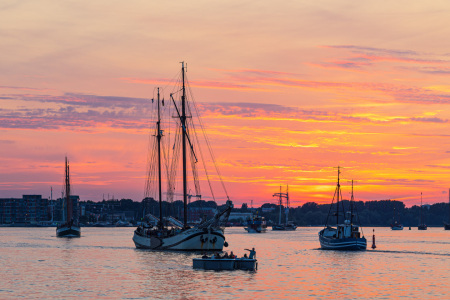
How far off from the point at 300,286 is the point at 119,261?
1822 inches

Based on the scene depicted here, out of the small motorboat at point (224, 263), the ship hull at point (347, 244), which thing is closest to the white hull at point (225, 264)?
the small motorboat at point (224, 263)

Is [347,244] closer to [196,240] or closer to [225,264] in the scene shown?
[196,240]

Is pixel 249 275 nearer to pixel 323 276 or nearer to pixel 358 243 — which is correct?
pixel 323 276

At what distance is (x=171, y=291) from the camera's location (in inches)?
2685

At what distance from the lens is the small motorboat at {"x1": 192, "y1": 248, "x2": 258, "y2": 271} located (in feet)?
272

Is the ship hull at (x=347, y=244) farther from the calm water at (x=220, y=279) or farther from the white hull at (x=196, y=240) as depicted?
the white hull at (x=196, y=240)

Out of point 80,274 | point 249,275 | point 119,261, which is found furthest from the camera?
point 119,261

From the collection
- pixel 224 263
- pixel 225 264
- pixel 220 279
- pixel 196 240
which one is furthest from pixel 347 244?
pixel 220 279

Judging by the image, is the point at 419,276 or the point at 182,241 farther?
the point at 182,241

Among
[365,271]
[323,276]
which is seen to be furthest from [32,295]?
[365,271]

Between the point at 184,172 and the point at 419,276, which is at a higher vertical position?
the point at 184,172

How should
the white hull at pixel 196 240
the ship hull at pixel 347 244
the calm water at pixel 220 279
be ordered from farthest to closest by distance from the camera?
the ship hull at pixel 347 244
the white hull at pixel 196 240
the calm water at pixel 220 279

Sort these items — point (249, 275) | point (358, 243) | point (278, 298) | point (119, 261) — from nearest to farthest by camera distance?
point (278, 298), point (249, 275), point (119, 261), point (358, 243)

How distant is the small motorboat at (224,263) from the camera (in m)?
82.9
